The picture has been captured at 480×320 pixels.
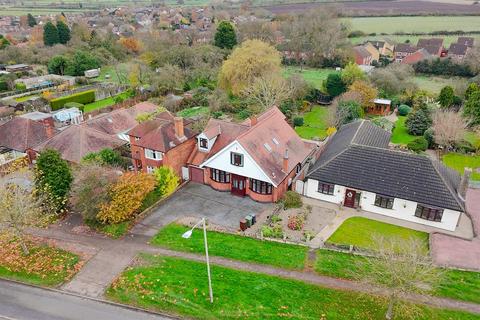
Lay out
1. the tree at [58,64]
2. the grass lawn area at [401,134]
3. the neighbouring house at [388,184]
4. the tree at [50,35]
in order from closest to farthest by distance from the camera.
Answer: the neighbouring house at [388,184]
the grass lawn area at [401,134]
the tree at [58,64]
the tree at [50,35]

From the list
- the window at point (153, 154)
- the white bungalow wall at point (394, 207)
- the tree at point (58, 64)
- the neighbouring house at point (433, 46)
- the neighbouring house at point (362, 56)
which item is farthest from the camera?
the neighbouring house at point (433, 46)

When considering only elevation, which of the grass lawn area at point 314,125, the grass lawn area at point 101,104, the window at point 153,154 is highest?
the window at point 153,154

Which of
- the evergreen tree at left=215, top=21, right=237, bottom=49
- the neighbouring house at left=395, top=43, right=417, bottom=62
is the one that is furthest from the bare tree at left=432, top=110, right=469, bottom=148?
the evergreen tree at left=215, top=21, right=237, bottom=49

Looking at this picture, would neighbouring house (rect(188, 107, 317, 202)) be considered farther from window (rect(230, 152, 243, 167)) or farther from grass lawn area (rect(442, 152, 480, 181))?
grass lawn area (rect(442, 152, 480, 181))

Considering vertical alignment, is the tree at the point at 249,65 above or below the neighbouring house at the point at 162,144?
above

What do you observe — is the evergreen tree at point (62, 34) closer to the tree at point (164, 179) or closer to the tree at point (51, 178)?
the tree at point (51, 178)

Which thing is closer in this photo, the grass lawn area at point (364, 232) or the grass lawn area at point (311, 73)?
the grass lawn area at point (364, 232)

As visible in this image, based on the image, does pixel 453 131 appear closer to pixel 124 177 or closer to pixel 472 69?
pixel 124 177

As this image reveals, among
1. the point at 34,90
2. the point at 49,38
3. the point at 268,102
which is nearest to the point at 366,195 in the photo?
the point at 268,102

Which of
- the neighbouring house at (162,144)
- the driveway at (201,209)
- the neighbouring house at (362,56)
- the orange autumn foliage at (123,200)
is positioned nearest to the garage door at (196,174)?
the neighbouring house at (162,144)
